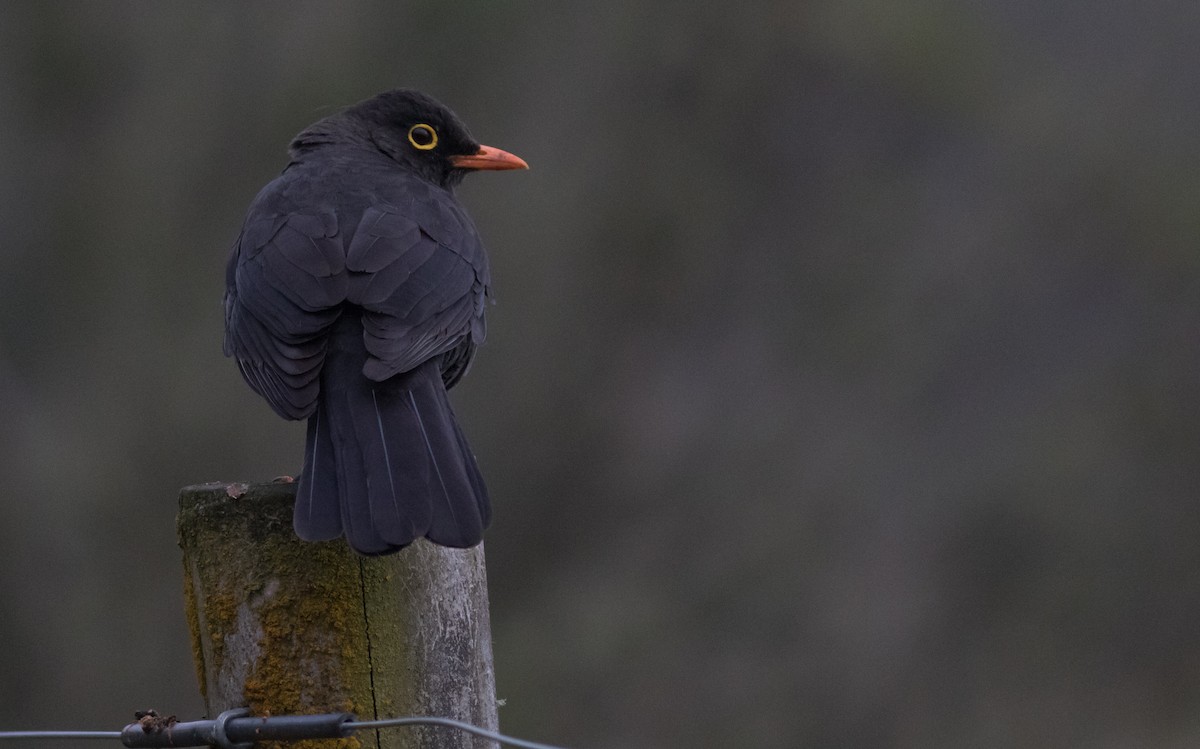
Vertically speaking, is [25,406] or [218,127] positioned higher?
[218,127]

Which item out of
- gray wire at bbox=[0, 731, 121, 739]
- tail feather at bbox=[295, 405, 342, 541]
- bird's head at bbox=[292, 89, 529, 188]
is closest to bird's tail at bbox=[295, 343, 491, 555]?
→ tail feather at bbox=[295, 405, 342, 541]

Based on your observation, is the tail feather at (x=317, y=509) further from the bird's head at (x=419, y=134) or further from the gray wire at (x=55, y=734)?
the bird's head at (x=419, y=134)

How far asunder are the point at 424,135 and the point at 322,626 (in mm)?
3238

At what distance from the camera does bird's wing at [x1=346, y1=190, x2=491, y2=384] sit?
4344 mm

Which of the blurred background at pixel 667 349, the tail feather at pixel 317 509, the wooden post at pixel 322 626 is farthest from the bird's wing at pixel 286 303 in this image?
the blurred background at pixel 667 349

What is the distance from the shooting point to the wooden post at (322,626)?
127 inches

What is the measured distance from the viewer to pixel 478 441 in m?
13.6

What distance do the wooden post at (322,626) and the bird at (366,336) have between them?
0.26 ft

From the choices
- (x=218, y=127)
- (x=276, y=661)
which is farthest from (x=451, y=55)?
(x=276, y=661)

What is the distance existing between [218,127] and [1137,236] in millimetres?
8423

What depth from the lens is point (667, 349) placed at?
15.1 metres

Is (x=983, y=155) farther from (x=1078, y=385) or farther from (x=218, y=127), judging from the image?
(x=218, y=127)

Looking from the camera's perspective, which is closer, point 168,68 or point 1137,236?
point 168,68

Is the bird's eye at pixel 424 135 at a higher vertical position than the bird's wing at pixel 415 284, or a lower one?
higher
